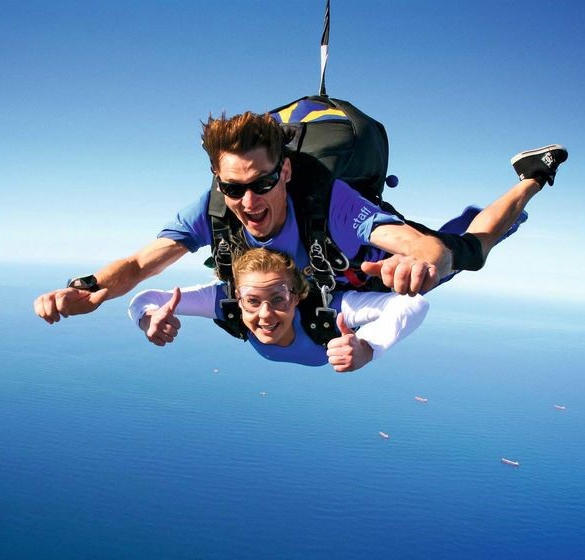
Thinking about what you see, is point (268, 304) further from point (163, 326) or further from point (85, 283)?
point (85, 283)

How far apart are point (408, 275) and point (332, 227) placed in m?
1.18

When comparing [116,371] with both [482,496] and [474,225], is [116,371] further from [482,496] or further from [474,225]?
[474,225]

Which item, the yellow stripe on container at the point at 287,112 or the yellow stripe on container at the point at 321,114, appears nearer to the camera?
the yellow stripe on container at the point at 321,114

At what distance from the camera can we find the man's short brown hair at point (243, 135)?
7.97 feet

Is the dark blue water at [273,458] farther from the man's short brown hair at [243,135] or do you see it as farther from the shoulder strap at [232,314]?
the man's short brown hair at [243,135]

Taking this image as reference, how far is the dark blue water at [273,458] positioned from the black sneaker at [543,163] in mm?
58545

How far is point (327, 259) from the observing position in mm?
2635

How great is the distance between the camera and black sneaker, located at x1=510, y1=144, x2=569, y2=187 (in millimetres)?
3057

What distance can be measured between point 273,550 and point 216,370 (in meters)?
57.9

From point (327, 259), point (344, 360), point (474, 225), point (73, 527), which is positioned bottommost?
point (73, 527)

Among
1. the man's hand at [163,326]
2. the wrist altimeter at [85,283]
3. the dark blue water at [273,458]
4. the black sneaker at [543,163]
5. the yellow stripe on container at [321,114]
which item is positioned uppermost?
the yellow stripe on container at [321,114]

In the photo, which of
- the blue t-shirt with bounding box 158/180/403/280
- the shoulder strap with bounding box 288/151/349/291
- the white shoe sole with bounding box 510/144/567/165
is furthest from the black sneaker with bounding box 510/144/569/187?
the shoulder strap with bounding box 288/151/349/291

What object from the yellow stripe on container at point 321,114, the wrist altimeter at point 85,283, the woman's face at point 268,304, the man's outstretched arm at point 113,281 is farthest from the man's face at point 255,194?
the wrist altimeter at point 85,283

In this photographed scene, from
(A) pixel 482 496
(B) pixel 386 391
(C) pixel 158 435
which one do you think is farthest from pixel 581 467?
(C) pixel 158 435
